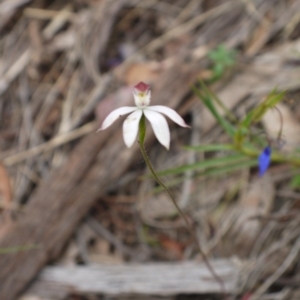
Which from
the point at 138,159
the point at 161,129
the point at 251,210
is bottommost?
the point at 251,210

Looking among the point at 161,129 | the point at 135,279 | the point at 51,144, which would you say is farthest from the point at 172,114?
the point at 51,144

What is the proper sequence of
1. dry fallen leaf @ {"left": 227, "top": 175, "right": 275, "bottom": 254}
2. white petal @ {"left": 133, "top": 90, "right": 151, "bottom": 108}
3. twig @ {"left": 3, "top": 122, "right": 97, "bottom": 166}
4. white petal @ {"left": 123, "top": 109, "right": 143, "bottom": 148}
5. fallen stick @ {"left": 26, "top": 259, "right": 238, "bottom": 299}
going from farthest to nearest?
twig @ {"left": 3, "top": 122, "right": 97, "bottom": 166} → dry fallen leaf @ {"left": 227, "top": 175, "right": 275, "bottom": 254} → fallen stick @ {"left": 26, "top": 259, "right": 238, "bottom": 299} → white petal @ {"left": 133, "top": 90, "right": 151, "bottom": 108} → white petal @ {"left": 123, "top": 109, "right": 143, "bottom": 148}

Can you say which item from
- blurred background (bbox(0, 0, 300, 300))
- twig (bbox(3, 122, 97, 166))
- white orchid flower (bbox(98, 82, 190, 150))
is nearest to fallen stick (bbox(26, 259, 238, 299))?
blurred background (bbox(0, 0, 300, 300))

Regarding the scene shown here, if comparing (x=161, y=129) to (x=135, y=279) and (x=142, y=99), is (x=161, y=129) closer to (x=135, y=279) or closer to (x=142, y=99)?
(x=142, y=99)

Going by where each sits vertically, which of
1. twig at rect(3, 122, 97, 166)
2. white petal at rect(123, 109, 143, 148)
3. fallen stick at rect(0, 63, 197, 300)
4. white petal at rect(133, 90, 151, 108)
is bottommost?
fallen stick at rect(0, 63, 197, 300)

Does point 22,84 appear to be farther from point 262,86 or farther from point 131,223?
point 262,86

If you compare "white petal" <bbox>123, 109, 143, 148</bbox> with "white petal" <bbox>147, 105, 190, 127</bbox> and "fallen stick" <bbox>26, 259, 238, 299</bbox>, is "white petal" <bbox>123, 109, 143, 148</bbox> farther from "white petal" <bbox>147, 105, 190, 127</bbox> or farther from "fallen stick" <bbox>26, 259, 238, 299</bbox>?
"fallen stick" <bbox>26, 259, 238, 299</bbox>

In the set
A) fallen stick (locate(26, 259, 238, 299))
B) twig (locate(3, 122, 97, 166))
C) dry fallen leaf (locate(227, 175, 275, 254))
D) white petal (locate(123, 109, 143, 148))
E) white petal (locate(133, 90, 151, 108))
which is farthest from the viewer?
twig (locate(3, 122, 97, 166))
